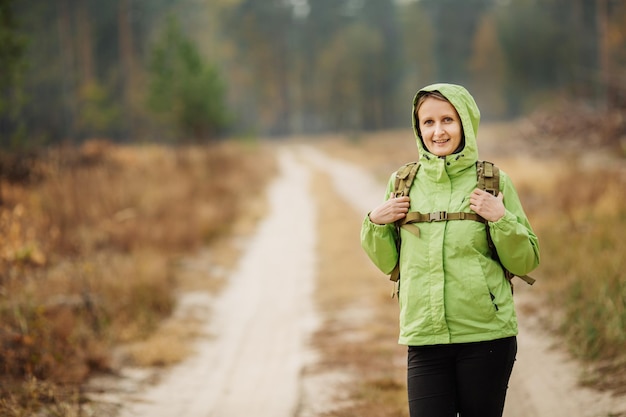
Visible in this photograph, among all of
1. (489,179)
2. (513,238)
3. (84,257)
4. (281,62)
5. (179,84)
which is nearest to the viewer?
(513,238)

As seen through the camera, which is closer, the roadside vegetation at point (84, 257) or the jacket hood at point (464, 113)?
the jacket hood at point (464, 113)

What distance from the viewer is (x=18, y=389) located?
14.8 feet

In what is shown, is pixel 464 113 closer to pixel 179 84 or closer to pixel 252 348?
pixel 252 348

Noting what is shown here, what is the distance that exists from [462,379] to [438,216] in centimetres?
66

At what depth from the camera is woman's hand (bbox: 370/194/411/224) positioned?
2.64 meters

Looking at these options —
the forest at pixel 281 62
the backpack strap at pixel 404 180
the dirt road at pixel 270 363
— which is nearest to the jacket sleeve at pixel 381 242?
the backpack strap at pixel 404 180

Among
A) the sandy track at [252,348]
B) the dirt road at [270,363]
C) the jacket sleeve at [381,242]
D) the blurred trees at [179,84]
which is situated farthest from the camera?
the blurred trees at [179,84]

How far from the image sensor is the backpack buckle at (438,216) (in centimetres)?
259

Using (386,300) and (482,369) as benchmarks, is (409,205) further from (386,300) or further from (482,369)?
(386,300)

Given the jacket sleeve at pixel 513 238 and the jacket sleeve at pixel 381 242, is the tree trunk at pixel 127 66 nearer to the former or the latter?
the jacket sleeve at pixel 381 242

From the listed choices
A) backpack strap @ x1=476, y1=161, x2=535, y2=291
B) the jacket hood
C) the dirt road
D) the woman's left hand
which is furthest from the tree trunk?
the woman's left hand

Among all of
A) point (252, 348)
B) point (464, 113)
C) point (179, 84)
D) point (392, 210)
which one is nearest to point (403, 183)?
point (392, 210)

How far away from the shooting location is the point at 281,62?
206 feet

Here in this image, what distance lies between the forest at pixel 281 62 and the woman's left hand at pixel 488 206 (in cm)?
906
